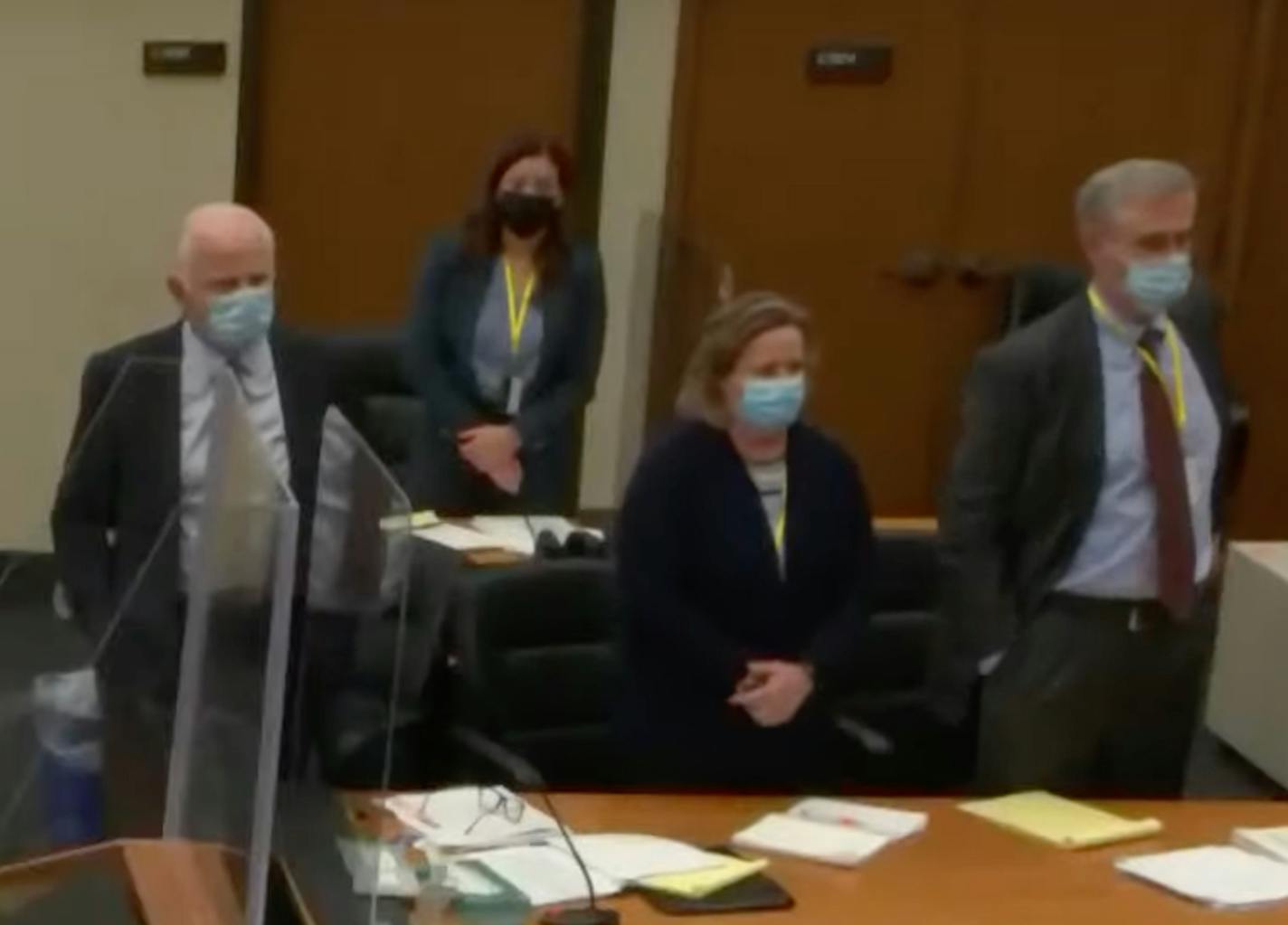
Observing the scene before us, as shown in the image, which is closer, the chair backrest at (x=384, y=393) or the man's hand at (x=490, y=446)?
the man's hand at (x=490, y=446)

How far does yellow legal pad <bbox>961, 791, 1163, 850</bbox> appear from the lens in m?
3.63

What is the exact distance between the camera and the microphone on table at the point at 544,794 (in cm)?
314

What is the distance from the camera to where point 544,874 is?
330cm

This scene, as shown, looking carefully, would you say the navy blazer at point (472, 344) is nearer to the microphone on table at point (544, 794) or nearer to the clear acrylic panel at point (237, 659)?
the microphone on table at point (544, 794)

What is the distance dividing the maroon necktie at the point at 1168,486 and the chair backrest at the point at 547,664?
3.13 ft

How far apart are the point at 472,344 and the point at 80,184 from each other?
1.81m

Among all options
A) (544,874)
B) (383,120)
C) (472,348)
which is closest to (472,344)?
(472,348)

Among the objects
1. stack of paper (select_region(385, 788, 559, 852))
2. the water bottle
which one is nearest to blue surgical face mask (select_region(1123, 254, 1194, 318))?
stack of paper (select_region(385, 788, 559, 852))

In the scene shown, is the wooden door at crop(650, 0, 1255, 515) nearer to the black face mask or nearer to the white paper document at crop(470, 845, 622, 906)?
the black face mask

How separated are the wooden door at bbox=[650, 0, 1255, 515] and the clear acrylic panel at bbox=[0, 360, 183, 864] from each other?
10.7ft

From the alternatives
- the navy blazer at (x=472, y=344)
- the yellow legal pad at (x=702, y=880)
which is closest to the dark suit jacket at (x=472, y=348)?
the navy blazer at (x=472, y=344)

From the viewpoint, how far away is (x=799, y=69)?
702 cm

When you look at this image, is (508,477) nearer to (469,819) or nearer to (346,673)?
→ (469,819)

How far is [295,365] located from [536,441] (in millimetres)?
1470
